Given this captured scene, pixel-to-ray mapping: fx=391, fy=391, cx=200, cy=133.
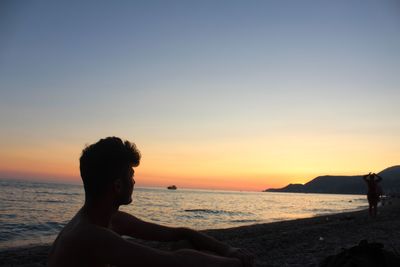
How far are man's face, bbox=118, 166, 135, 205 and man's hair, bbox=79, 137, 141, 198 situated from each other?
3cm

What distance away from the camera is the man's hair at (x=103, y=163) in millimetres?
2068

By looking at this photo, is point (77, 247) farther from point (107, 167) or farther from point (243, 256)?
point (243, 256)

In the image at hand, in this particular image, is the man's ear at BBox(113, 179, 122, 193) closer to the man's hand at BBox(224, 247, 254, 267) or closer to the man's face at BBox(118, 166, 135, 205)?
the man's face at BBox(118, 166, 135, 205)

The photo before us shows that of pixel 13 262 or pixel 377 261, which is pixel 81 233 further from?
pixel 13 262

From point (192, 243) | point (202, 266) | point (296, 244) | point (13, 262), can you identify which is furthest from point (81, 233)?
point (296, 244)

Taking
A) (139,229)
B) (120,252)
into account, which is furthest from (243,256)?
(139,229)

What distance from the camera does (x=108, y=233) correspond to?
1.93m

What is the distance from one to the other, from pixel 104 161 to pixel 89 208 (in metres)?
0.28

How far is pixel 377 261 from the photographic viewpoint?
352cm

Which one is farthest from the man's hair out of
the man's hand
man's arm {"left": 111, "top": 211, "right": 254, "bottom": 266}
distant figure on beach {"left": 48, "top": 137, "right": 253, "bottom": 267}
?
the man's hand

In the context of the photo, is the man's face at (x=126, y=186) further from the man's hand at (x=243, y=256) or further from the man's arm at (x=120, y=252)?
the man's hand at (x=243, y=256)

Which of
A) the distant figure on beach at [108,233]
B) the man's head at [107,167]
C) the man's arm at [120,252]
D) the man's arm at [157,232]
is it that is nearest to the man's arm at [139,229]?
the man's arm at [157,232]

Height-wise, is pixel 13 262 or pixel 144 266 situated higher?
pixel 144 266

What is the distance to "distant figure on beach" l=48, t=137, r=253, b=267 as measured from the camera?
6.31 ft
